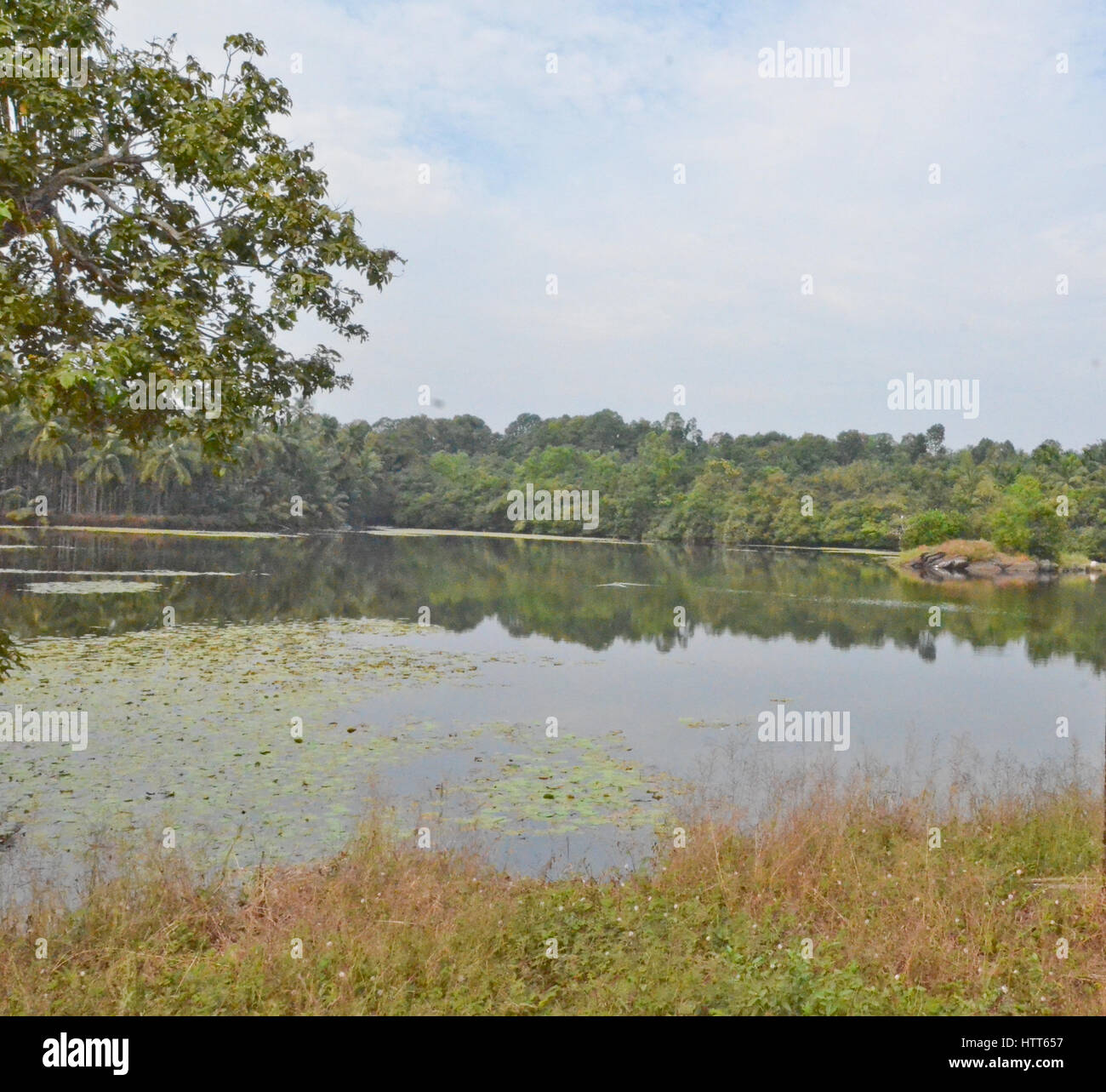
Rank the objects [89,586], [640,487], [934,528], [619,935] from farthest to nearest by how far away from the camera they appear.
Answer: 1. [640,487]
2. [934,528]
3. [89,586]
4. [619,935]

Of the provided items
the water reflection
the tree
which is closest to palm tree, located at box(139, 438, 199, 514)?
the water reflection

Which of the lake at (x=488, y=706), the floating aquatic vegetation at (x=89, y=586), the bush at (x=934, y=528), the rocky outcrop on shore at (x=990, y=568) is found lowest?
the lake at (x=488, y=706)

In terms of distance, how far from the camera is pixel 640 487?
77688 mm

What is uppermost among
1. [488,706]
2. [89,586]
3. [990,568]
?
[89,586]

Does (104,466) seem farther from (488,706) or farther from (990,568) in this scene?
(990,568)

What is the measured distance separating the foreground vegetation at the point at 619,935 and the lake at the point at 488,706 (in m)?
1.14

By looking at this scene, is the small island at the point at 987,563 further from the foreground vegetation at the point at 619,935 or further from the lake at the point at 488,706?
the foreground vegetation at the point at 619,935

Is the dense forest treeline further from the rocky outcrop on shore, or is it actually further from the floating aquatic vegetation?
the floating aquatic vegetation

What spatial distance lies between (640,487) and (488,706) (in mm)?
65676

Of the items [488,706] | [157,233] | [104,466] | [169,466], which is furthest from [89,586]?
[169,466]

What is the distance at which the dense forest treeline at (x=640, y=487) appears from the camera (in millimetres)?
52594

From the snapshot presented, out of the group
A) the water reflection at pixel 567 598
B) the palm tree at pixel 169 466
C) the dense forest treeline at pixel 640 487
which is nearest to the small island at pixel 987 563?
the dense forest treeline at pixel 640 487

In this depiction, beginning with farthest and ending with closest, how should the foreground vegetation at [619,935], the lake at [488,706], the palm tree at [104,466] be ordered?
the palm tree at [104,466], the lake at [488,706], the foreground vegetation at [619,935]
